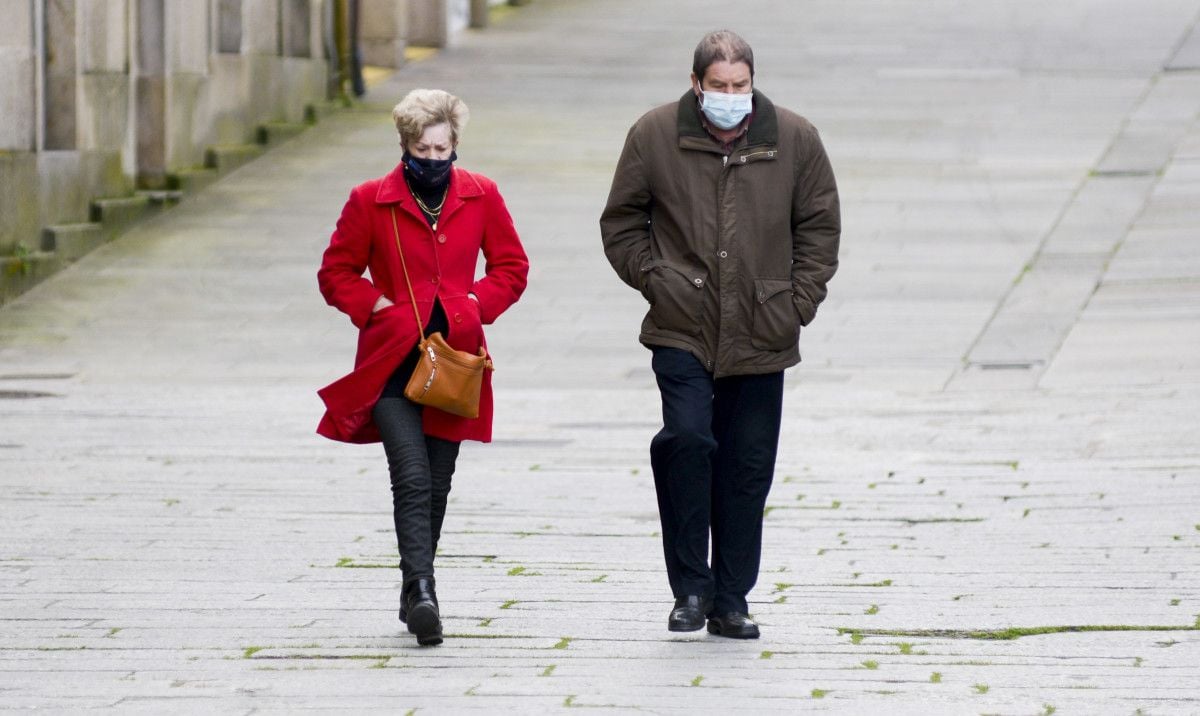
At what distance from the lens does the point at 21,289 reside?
52.4 ft

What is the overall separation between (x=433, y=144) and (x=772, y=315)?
3.52ft

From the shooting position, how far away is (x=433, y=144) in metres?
5.90

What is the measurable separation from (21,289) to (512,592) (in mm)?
10291

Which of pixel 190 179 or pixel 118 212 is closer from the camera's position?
pixel 118 212

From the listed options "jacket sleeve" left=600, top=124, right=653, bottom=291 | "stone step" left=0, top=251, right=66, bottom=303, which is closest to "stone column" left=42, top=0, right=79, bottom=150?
"stone step" left=0, top=251, right=66, bottom=303

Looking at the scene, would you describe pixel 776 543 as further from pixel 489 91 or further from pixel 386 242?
pixel 489 91

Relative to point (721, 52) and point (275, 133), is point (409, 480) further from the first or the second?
point (275, 133)

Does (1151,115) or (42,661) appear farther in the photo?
(1151,115)

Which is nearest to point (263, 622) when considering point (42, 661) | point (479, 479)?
point (42, 661)

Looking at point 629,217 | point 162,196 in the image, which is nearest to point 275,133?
point 162,196

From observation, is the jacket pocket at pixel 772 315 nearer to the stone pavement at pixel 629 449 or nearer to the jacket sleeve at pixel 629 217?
the jacket sleeve at pixel 629 217

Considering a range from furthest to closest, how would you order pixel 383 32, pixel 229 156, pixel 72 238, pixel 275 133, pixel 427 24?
pixel 427 24
pixel 383 32
pixel 275 133
pixel 229 156
pixel 72 238

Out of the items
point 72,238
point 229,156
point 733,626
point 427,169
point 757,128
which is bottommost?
point 72,238

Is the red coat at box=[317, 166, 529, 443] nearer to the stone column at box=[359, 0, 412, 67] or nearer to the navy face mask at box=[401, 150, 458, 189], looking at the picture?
the navy face mask at box=[401, 150, 458, 189]
